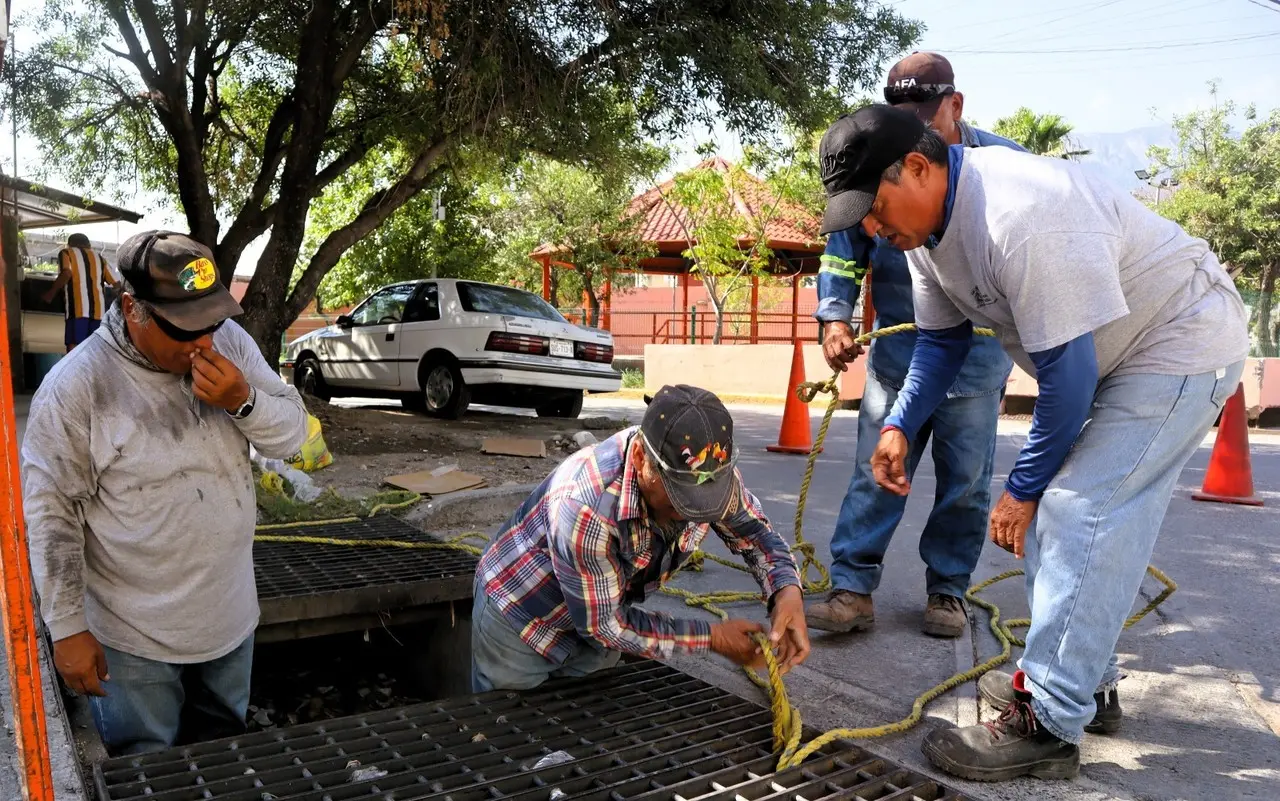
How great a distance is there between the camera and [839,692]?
10.4 ft

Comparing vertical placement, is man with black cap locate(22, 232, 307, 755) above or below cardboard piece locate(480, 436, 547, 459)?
above

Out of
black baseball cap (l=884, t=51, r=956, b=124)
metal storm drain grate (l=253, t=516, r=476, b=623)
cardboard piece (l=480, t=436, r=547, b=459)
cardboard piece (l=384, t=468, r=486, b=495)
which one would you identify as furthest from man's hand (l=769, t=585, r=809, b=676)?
cardboard piece (l=480, t=436, r=547, b=459)

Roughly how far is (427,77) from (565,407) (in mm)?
4384

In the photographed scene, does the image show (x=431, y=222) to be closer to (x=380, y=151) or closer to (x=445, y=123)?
(x=380, y=151)

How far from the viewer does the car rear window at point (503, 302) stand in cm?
1084

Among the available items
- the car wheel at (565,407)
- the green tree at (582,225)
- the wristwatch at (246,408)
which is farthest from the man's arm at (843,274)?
the green tree at (582,225)

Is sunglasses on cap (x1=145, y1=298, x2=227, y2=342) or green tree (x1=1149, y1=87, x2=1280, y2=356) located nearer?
sunglasses on cap (x1=145, y1=298, x2=227, y2=342)

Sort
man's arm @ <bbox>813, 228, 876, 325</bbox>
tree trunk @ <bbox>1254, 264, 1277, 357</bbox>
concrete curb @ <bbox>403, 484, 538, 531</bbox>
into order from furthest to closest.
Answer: tree trunk @ <bbox>1254, 264, 1277, 357</bbox> < concrete curb @ <bbox>403, 484, 538, 531</bbox> < man's arm @ <bbox>813, 228, 876, 325</bbox>

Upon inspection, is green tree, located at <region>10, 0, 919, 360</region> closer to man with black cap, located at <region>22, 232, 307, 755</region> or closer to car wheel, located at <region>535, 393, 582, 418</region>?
car wheel, located at <region>535, 393, 582, 418</region>

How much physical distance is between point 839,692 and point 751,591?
3.90 feet

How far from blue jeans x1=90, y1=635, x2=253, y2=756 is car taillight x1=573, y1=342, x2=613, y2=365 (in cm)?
816

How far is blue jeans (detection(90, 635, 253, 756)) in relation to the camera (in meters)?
2.70

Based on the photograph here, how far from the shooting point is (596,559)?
236 cm

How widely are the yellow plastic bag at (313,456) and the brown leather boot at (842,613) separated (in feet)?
14.1
